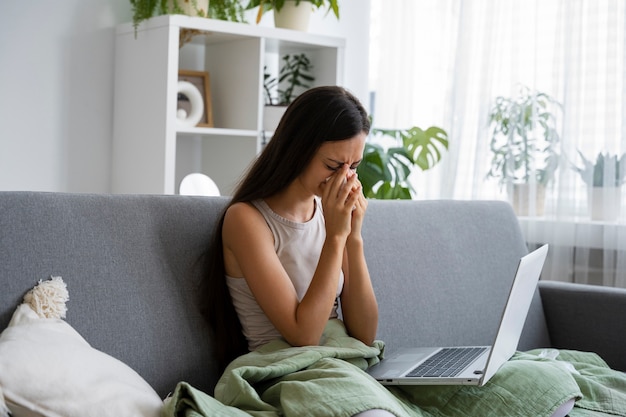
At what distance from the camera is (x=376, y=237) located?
2244 millimetres

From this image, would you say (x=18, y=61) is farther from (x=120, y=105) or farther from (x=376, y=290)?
(x=376, y=290)

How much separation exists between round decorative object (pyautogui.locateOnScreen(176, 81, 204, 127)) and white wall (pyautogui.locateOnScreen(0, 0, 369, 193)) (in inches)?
11.9

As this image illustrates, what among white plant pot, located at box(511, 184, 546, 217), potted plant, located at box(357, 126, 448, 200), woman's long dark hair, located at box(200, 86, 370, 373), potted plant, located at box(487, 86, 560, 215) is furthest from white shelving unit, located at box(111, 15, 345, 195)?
woman's long dark hair, located at box(200, 86, 370, 373)

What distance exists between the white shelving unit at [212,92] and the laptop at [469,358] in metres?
1.49

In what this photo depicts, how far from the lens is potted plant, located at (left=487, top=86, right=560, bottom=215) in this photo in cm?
329

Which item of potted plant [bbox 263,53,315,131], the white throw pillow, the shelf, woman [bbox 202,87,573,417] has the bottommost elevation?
the white throw pillow

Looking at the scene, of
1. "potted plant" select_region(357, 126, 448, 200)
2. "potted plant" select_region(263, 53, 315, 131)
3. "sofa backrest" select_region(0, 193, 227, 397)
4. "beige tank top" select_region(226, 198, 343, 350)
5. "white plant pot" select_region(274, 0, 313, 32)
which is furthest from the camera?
"potted plant" select_region(263, 53, 315, 131)

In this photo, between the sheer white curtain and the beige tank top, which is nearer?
the beige tank top

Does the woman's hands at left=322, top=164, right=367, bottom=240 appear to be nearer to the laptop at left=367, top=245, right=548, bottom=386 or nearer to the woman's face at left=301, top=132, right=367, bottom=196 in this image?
the woman's face at left=301, top=132, right=367, bottom=196

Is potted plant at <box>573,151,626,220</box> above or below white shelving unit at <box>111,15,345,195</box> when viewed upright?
below

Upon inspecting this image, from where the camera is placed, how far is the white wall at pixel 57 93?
3.14 m

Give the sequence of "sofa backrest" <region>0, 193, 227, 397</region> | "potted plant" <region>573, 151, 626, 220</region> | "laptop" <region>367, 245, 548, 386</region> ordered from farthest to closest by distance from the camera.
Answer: "potted plant" <region>573, 151, 626, 220</region> → "laptop" <region>367, 245, 548, 386</region> → "sofa backrest" <region>0, 193, 227, 397</region>

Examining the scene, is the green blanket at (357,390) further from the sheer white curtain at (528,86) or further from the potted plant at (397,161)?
the potted plant at (397,161)

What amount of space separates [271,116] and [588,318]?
1.51 metres
